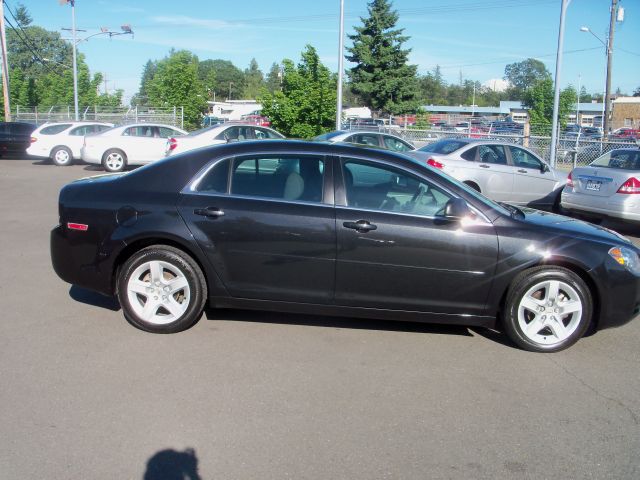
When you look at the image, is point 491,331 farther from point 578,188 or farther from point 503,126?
point 503,126

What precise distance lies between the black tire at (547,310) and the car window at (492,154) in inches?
333

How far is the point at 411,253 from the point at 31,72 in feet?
358

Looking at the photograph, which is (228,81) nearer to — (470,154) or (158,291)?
(470,154)

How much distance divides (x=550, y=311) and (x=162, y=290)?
3161 mm

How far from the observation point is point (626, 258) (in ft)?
17.2

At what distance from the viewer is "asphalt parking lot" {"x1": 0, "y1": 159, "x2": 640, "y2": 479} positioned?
344cm

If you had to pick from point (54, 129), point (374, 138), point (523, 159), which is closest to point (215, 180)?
point (523, 159)

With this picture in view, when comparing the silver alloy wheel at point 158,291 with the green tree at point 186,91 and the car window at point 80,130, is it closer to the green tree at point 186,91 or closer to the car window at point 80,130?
the car window at point 80,130

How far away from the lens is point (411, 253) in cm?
508

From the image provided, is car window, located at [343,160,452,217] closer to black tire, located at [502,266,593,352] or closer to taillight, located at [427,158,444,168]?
black tire, located at [502,266,593,352]

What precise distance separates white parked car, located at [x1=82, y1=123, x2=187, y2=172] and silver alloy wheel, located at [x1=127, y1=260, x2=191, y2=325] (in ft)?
51.9

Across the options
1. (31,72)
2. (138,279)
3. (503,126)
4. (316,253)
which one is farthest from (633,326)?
(31,72)

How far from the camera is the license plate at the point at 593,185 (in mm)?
10750

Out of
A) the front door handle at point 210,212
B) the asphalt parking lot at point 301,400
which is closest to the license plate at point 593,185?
the asphalt parking lot at point 301,400
